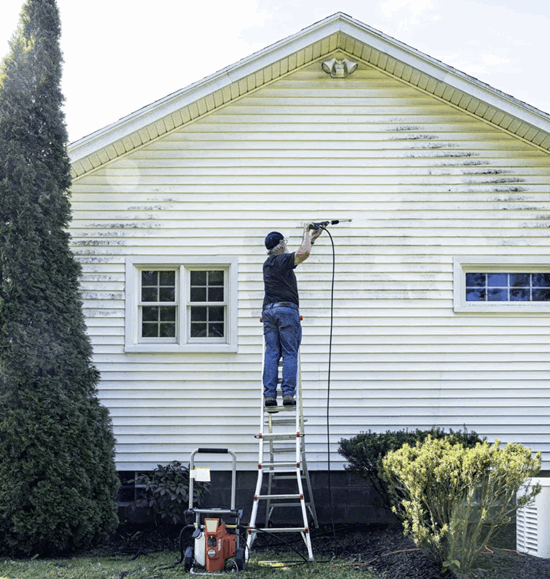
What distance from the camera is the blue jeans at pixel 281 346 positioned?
26.4ft

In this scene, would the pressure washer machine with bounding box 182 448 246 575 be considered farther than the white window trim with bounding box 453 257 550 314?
No

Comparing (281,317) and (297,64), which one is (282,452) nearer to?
(281,317)

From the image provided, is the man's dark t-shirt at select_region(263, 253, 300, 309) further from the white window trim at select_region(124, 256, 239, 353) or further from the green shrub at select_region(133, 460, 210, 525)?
the green shrub at select_region(133, 460, 210, 525)

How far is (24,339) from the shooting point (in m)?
7.66

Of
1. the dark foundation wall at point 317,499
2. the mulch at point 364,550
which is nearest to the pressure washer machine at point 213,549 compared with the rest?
the mulch at point 364,550

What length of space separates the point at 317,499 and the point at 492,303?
332 cm

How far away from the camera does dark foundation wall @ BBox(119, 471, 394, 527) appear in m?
9.16

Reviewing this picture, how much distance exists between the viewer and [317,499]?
9.18 metres

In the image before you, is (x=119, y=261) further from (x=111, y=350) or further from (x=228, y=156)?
(x=228, y=156)

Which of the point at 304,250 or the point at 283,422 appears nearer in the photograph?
the point at 304,250

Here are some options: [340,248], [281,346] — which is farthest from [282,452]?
[340,248]

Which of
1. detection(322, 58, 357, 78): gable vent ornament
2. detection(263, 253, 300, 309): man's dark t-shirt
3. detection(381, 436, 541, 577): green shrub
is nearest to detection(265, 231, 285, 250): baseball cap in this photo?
detection(263, 253, 300, 309): man's dark t-shirt

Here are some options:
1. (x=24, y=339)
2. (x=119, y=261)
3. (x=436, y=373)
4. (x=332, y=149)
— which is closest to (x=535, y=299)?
(x=436, y=373)

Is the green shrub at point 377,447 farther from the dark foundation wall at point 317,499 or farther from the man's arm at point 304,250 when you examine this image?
the man's arm at point 304,250
